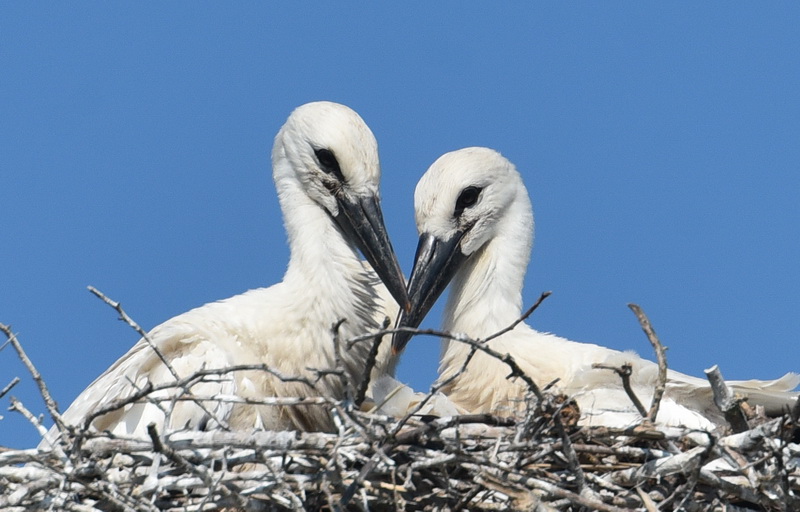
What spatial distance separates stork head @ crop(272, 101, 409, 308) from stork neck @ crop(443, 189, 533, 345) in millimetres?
325

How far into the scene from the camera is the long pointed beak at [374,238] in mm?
5191

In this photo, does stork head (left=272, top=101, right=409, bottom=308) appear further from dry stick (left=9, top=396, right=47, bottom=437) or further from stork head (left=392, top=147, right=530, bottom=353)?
dry stick (left=9, top=396, right=47, bottom=437)

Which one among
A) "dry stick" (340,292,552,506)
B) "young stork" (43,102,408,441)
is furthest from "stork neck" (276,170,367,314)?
"dry stick" (340,292,552,506)

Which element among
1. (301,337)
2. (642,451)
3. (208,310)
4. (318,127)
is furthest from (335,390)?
(642,451)

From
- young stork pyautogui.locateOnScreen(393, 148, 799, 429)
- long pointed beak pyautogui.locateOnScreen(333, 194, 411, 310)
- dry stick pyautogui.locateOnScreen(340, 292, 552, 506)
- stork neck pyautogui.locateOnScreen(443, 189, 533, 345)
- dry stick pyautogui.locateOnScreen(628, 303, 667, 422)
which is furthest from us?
stork neck pyautogui.locateOnScreen(443, 189, 533, 345)

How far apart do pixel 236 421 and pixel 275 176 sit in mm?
1235

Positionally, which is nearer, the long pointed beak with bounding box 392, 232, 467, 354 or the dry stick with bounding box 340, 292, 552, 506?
the dry stick with bounding box 340, 292, 552, 506

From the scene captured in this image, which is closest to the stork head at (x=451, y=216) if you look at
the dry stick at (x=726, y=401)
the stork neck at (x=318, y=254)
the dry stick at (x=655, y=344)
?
the stork neck at (x=318, y=254)

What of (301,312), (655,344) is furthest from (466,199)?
(655,344)

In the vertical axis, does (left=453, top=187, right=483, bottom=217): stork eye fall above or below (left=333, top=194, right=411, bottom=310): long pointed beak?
above

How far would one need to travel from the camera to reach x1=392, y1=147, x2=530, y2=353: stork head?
5.25m

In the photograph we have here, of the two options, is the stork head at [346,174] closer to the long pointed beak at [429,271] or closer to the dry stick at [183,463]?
the long pointed beak at [429,271]

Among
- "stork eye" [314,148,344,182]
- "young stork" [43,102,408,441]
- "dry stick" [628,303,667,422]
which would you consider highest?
"stork eye" [314,148,344,182]

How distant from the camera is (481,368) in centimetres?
510
